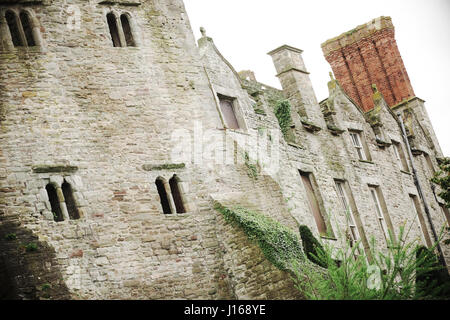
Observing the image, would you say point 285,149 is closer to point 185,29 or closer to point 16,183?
point 185,29

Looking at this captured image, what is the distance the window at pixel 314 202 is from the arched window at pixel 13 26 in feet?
34.2

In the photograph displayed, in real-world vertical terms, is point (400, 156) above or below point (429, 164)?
above

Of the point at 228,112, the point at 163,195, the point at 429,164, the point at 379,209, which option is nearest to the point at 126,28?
the point at 228,112

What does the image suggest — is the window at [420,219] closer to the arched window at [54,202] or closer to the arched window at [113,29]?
the arched window at [113,29]

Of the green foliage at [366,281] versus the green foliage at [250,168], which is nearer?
the green foliage at [366,281]

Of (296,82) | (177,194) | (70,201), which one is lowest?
(177,194)

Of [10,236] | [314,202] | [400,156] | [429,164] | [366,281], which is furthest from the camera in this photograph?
[429,164]

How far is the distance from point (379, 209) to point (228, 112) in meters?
9.19

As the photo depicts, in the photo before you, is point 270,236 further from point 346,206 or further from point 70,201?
point 346,206

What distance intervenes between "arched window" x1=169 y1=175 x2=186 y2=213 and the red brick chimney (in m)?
20.4

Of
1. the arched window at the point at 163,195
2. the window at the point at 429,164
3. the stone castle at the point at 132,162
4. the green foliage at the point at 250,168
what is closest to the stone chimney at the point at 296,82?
the stone castle at the point at 132,162

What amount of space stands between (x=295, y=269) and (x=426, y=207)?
54.5 feet

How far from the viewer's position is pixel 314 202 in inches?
925

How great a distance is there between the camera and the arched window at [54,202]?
1578 centimetres
